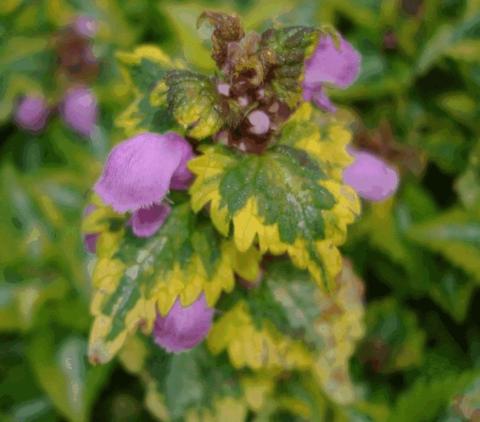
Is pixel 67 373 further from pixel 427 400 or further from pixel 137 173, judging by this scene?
pixel 137 173

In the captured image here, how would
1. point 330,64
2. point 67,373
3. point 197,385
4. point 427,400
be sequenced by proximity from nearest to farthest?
1. point 330,64
2. point 197,385
3. point 427,400
4. point 67,373

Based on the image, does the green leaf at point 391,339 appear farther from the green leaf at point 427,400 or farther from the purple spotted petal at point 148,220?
the purple spotted petal at point 148,220

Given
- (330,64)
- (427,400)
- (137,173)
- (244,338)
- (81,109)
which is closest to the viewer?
(137,173)

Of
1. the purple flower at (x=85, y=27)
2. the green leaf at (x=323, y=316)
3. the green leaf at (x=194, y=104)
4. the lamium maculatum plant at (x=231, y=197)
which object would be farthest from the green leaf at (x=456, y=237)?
the purple flower at (x=85, y=27)

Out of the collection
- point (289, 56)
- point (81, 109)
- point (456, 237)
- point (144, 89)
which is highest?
point (289, 56)

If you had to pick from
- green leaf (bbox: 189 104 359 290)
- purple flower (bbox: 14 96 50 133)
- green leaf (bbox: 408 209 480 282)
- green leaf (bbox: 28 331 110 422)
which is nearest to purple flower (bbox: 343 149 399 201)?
green leaf (bbox: 189 104 359 290)

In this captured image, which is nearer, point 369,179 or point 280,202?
point 280,202

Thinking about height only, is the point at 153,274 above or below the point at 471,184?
above

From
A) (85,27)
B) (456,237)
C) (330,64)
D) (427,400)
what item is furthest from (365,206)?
(85,27)
